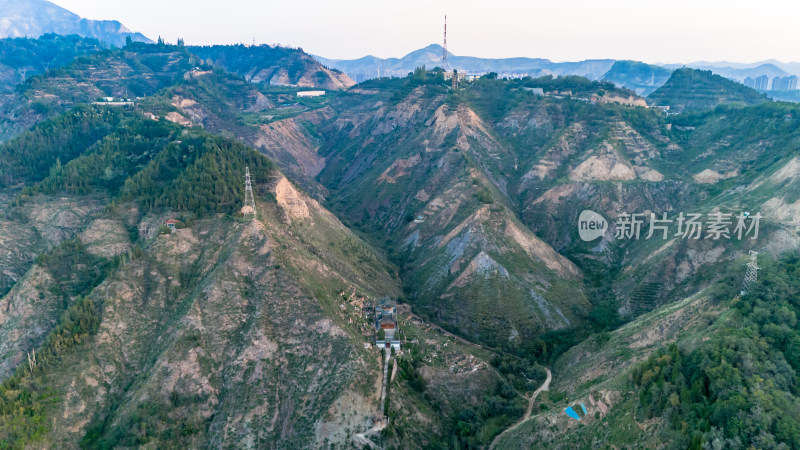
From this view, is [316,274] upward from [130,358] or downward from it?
upward

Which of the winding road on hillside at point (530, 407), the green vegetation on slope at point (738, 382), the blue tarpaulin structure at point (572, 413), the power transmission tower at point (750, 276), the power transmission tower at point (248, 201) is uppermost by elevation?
the power transmission tower at point (248, 201)

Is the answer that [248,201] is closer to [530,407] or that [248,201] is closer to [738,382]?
[530,407]

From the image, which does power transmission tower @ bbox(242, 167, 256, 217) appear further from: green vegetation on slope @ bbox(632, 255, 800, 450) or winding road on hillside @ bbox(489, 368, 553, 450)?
green vegetation on slope @ bbox(632, 255, 800, 450)

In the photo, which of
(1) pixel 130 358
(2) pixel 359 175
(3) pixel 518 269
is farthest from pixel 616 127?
(1) pixel 130 358

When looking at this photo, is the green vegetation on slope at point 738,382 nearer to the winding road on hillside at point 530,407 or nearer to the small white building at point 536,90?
the winding road on hillside at point 530,407

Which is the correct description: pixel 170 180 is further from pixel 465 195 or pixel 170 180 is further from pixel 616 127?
pixel 616 127

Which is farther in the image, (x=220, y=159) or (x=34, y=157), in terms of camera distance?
→ (x=34, y=157)

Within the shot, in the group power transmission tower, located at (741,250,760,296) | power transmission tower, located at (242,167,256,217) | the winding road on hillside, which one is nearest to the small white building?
power transmission tower, located at (242,167,256,217)

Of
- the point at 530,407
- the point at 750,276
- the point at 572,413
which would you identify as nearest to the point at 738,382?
the point at 572,413

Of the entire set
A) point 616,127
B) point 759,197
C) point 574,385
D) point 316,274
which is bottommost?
point 574,385

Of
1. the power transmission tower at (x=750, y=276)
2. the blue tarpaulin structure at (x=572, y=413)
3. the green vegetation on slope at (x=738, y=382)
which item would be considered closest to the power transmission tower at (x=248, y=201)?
the blue tarpaulin structure at (x=572, y=413)

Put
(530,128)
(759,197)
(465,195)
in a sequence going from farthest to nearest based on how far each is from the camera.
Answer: (530,128) → (465,195) → (759,197)
